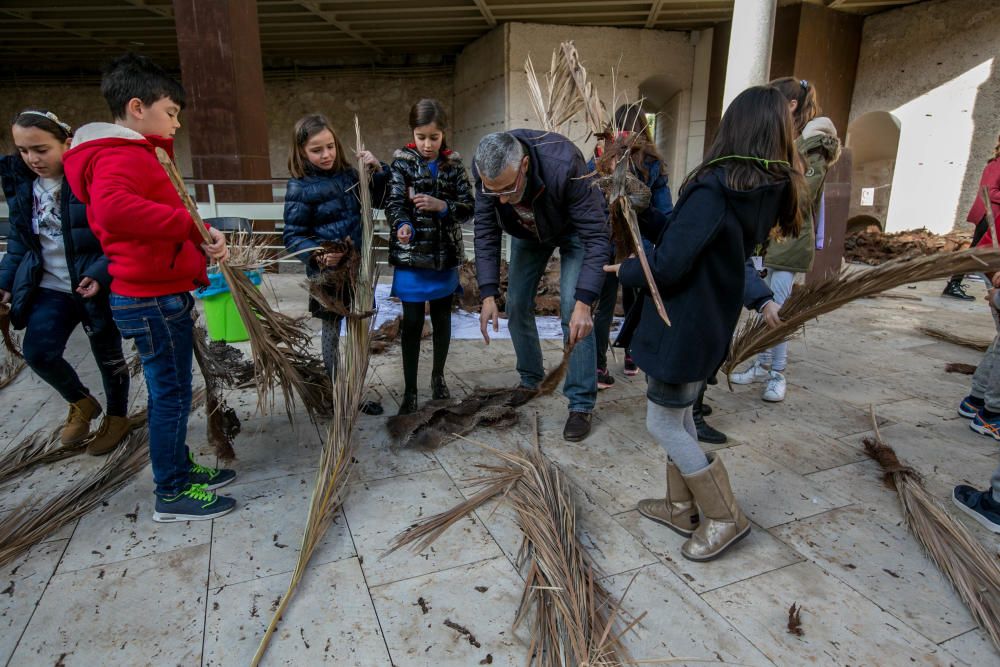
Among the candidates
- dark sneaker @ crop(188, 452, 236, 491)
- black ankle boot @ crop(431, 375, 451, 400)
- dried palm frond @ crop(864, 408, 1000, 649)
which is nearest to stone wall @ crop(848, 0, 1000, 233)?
dried palm frond @ crop(864, 408, 1000, 649)

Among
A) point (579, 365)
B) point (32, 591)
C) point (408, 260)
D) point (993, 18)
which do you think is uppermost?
point (993, 18)

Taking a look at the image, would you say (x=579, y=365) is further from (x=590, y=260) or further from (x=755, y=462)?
(x=755, y=462)

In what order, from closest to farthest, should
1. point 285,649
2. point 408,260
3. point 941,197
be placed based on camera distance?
1. point 285,649
2. point 408,260
3. point 941,197

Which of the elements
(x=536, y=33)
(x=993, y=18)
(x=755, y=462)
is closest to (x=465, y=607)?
(x=755, y=462)

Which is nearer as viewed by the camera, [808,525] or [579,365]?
[808,525]

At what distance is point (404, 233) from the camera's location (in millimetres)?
2658

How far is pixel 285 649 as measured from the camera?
58.5 inches

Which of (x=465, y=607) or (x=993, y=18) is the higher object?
(x=993, y=18)

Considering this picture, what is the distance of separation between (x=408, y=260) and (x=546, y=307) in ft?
7.83

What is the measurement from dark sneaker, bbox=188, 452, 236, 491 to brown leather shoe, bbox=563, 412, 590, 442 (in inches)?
54.3

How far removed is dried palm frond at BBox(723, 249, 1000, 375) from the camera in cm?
210

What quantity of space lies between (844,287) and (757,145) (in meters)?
1.30

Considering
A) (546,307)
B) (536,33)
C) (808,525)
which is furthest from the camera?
(536,33)

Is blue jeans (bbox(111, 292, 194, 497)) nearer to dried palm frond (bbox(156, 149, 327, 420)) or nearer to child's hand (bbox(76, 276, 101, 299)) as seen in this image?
dried palm frond (bbox(156, 149, 327, 420))
